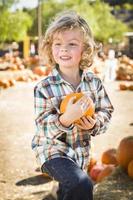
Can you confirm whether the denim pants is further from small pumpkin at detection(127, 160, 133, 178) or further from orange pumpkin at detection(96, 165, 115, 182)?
orange pumpkin at detection(96, 165, 115, 182)

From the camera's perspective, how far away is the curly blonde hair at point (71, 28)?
2764 mm

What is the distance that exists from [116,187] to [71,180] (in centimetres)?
177

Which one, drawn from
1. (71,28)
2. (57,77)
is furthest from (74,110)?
(71,28)

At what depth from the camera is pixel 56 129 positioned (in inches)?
105

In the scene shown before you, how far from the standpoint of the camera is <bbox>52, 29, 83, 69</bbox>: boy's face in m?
2.76

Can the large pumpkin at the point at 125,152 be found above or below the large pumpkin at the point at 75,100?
below

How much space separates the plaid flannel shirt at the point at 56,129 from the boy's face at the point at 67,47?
98 mm

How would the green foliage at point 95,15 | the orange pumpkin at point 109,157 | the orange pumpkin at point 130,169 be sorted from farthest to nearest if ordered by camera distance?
the green foliage at point 95,15, the orange pumpkin at point 109,157, the orange pumpkin at point 130,169

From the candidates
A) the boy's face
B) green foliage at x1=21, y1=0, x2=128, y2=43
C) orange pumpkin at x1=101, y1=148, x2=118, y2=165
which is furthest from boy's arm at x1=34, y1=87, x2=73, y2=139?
green foliage at x1=21, y1=0, x2=128, y2=43

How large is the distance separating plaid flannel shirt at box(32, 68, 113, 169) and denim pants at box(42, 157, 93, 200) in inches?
3.5

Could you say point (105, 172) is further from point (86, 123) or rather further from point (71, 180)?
point (71, 180)

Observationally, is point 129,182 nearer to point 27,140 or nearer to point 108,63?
point 27,140

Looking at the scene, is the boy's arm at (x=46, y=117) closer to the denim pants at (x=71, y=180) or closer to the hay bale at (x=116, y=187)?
the denim pants at (x=71, y=180)

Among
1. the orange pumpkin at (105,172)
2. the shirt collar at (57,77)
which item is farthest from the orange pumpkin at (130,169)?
the shirt collar at (57,77)
